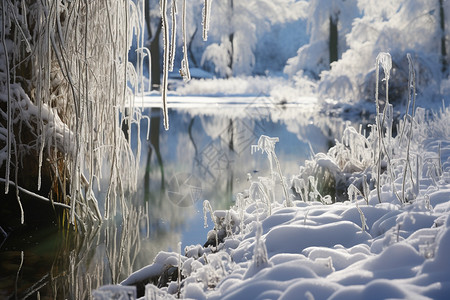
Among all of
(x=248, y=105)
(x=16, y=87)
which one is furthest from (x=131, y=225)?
(x=248, y=105)

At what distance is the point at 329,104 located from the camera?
15.4 meters

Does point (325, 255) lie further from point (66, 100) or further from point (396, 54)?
point (396, 54)

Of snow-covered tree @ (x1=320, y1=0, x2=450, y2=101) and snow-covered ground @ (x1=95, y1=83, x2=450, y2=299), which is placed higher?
snow-covered tree @ (x1=320, y1=0, x2=450, y2=101)

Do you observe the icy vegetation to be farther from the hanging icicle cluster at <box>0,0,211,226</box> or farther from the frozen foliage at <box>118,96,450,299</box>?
the hanging icicle cluster at <box>0,0,211,226</box>

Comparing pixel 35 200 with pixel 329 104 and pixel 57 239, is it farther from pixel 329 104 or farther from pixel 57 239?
pixel 329 104

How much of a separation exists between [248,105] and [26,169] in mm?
14440

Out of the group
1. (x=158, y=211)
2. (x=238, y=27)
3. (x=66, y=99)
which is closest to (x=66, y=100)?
(x=66, y=99)

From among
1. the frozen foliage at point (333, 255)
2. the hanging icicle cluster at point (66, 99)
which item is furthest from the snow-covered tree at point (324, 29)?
the frozen foliage at point (333, 255)

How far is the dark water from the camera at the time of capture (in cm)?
295

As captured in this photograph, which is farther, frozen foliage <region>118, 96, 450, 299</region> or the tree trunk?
the tree trunk

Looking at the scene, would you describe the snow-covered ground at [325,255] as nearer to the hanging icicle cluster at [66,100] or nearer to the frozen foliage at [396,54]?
the hanging icicle cluster at [66,100]

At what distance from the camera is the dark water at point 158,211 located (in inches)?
116

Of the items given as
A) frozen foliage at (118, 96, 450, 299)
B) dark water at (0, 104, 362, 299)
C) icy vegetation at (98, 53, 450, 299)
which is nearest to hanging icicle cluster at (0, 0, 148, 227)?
dark water at (0, 104, 362, 299)

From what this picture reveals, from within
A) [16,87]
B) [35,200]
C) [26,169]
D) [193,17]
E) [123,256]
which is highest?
[193,17]
